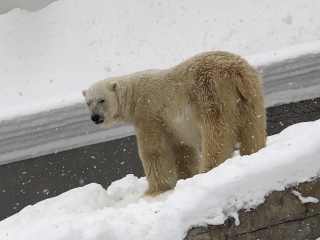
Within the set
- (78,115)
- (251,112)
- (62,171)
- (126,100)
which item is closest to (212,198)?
(251,112)

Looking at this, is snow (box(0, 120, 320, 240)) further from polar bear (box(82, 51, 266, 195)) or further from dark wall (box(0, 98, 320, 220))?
dark wall (box(0, 98, 320, 220))

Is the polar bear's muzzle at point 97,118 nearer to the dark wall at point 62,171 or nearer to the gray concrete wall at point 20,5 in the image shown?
the dark wall at point 62,171

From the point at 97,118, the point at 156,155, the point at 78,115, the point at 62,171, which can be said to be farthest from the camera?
the point at 62,171

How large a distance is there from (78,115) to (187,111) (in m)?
2.41

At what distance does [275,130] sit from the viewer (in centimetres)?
607

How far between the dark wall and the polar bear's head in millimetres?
1672

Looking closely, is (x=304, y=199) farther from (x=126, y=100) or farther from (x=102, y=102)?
(x=102, y=102)

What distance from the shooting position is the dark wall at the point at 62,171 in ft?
20.1

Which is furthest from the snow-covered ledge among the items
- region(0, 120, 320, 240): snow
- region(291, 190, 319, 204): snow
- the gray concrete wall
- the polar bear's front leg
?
region(291, 190, 319, 204): snow

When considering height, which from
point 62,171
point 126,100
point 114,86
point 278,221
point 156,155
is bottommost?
point 62,171

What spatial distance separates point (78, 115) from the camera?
604 cm

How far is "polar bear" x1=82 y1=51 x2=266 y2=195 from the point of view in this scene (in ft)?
12.2

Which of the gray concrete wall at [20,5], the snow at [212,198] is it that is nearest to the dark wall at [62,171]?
the gray concrete wall at [20,5]

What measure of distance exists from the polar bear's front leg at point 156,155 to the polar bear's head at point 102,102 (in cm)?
33
